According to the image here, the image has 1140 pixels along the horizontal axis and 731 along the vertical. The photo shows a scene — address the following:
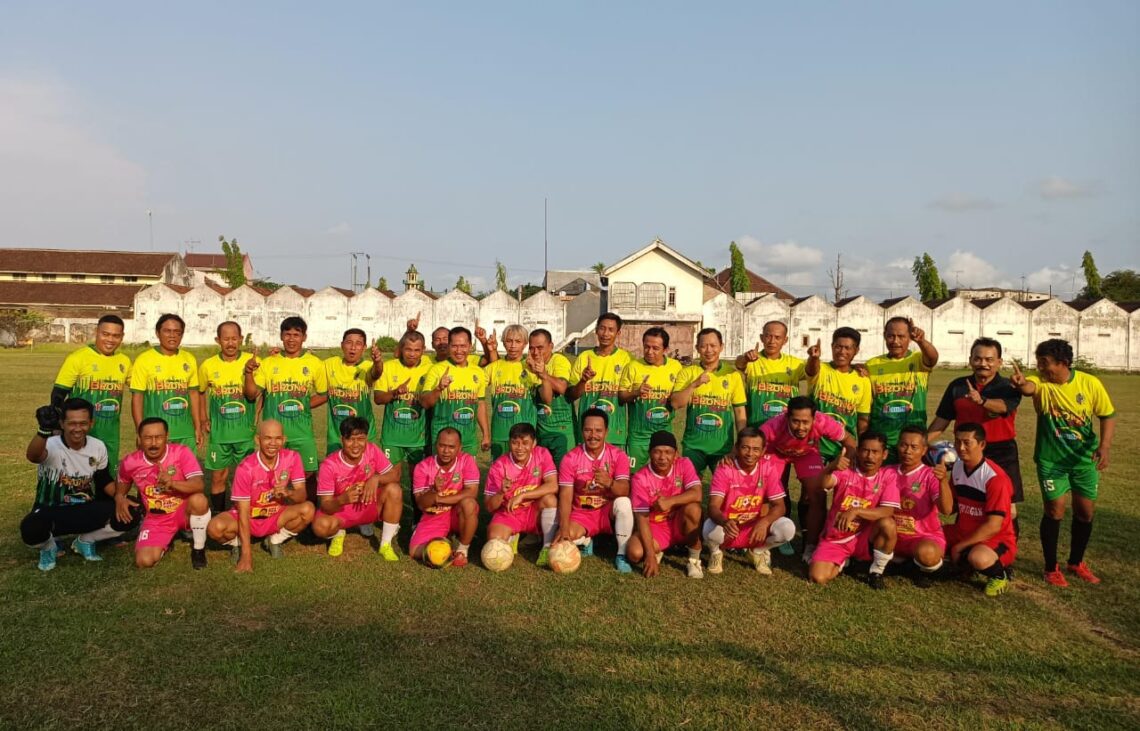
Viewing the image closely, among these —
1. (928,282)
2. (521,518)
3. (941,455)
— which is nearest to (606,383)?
(521,518)

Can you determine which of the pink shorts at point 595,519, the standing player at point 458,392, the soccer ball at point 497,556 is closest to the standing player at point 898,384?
the pink shorts at point 595,519

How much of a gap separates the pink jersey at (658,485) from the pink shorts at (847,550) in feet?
3.72

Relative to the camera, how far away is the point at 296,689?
3949mm

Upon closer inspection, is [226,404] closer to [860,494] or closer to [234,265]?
[860,494]

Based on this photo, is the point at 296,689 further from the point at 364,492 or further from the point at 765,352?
the point at 765,352

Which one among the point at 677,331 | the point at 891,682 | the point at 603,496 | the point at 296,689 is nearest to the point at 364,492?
the point at 603,496

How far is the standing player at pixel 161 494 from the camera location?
5.99 m

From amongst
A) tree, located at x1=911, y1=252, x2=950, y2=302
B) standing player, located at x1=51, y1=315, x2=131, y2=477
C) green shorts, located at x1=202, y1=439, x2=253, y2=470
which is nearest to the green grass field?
standing player, located at x1=51, y1=315, x2=131, y2=477

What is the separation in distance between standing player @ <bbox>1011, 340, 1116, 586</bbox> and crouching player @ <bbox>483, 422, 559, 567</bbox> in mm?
3951

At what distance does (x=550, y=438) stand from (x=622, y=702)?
12.0 feet

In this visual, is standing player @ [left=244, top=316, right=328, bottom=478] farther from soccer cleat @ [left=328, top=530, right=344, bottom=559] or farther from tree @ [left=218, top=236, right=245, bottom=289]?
tree @ [left=218, top=236, right=245, bottom=289]

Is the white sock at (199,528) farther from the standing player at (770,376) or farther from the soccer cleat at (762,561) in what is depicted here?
the standing player at (770,376)

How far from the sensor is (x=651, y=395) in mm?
6961

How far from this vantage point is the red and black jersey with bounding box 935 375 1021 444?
6.16 m
